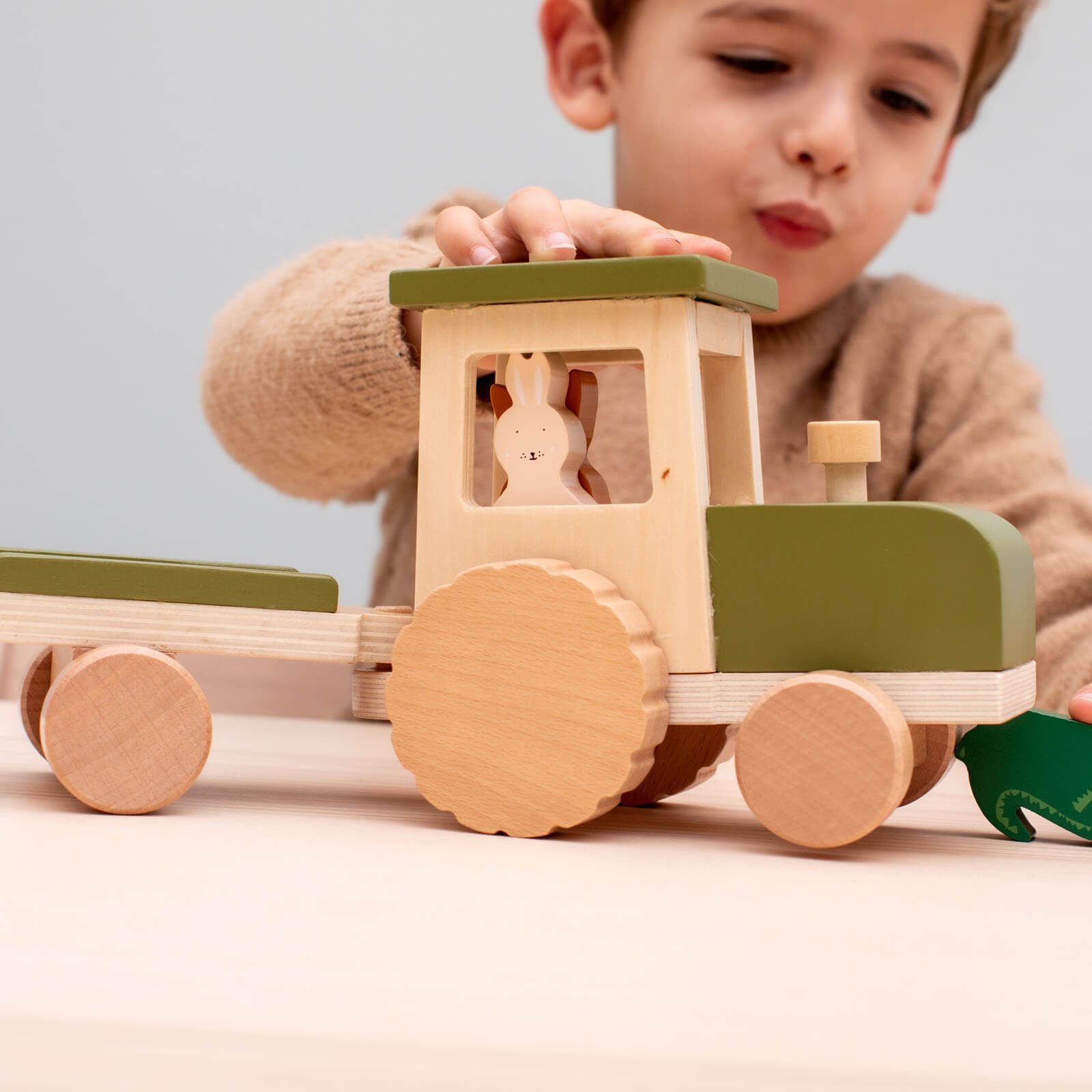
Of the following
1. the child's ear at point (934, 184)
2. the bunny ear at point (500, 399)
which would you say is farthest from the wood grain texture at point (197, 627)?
the child's ear at point (934, 184)

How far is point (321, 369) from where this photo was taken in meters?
0.88

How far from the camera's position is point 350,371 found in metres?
0.85

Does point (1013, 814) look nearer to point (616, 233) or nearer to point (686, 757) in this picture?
point (686, 757)

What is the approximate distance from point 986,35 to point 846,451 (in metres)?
0.67

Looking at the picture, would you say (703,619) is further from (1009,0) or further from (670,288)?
(1009,0)

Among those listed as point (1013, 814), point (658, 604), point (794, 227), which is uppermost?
point (794, 227)

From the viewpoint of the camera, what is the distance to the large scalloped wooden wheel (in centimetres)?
50

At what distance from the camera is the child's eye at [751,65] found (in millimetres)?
919

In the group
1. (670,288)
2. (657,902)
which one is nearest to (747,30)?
(670,288)

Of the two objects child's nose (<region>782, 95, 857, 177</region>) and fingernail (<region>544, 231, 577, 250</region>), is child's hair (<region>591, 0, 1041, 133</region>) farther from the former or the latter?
fingernail (<region>544, 231, 577, 250</region>)

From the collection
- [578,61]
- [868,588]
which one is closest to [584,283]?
[868,588]

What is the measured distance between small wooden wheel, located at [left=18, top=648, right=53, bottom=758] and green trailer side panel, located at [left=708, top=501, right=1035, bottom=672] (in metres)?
0.34

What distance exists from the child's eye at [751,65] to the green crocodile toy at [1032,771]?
0.56 m

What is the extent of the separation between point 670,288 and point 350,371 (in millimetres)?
386
